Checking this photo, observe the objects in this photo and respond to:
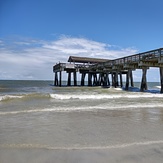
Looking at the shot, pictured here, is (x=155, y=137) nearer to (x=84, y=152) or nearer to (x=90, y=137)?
(x=90, y=137)

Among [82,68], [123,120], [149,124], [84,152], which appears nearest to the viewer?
[84,152]

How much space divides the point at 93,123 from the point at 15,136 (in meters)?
2.83

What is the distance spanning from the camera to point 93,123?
24.0 ft

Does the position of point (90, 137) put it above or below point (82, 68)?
below

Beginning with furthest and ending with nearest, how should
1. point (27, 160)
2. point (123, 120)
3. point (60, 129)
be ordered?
point (123, 120)
point (60, 129)
point (27, 160)

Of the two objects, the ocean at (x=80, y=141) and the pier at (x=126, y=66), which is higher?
the pier at (x=126, y=66)

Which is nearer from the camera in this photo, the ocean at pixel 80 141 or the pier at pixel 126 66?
the ocean at pixel 80 141

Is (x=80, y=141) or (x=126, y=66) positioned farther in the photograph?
(x=126, y=66)

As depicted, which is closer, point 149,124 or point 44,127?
point 44,127

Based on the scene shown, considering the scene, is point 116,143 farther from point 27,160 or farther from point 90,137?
point 27,160

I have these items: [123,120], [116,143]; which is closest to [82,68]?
[123,120]

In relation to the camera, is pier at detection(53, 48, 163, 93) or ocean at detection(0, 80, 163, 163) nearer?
ocean at detection(0, 80, 163, 163)

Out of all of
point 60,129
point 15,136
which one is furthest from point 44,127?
point 15,136

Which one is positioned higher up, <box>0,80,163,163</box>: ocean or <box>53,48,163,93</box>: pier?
<box>53,48,163,93</box>: pier
